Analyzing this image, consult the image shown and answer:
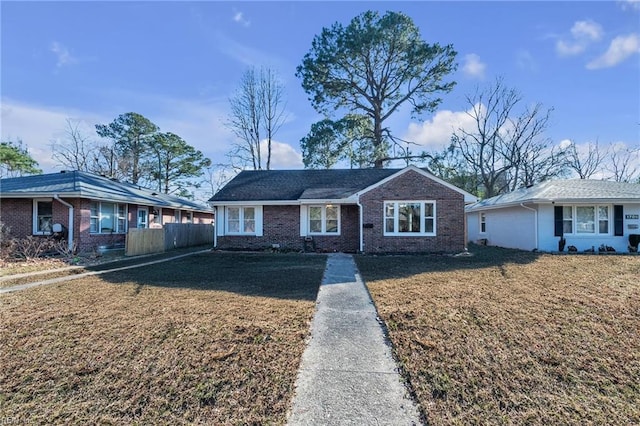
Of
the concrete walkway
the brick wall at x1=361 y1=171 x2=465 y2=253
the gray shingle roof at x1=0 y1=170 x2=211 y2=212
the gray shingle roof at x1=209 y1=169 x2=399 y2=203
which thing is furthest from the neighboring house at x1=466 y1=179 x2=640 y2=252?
the gray shingle roof at x1=0 y1=170 x2=211 y2=212

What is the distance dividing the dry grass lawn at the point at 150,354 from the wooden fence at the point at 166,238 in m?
7.66

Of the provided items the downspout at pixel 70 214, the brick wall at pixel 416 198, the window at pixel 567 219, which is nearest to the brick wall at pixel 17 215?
the downspout at pixel 70 214

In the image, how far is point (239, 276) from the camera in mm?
9023

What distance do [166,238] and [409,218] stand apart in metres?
13.2

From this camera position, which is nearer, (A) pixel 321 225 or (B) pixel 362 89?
(A) pixel 321 225

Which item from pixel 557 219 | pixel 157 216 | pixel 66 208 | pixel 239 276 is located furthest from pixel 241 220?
pixel 557 219

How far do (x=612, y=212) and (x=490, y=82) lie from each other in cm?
2041

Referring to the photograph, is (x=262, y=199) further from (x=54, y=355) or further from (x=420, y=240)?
(x=54, y=355)

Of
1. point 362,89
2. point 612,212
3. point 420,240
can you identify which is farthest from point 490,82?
point 420,240

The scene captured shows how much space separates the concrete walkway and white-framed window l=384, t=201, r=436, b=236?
8573mm

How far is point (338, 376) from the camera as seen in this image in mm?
3641

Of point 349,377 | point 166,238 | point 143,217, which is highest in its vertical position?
point 143,217

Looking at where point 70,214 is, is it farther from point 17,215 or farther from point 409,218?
point 409,218

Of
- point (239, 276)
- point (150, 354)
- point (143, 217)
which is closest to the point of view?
point (150, 354)
